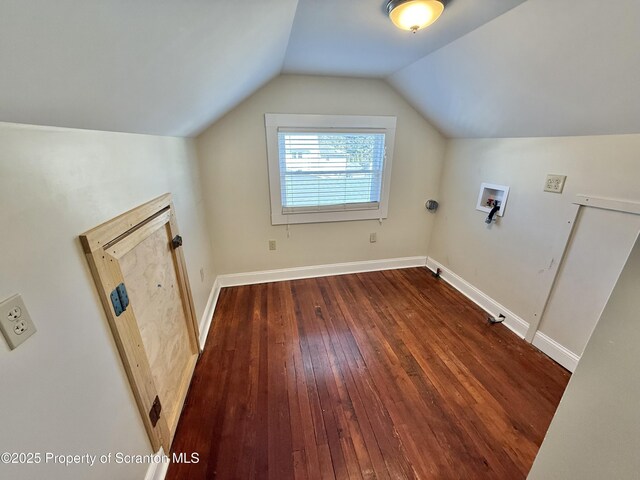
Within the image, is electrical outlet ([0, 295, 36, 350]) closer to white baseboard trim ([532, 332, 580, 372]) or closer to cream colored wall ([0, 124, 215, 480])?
cream colored wall ([0, 124, 215, 480])

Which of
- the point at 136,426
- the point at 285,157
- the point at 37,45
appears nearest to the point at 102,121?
the point at 37,45

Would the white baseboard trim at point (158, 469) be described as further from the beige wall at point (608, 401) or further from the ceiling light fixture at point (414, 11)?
the ceiling light fixture at point (414, 11)

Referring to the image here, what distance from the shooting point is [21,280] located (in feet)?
2.05

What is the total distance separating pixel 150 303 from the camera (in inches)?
50.5

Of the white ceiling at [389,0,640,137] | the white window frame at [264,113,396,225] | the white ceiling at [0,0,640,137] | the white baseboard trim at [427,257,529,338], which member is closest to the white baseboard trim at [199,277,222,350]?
the white window frame at [264,113,396,225]

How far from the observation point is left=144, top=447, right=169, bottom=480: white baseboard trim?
1.16 metres

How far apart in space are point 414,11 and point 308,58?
965 mm

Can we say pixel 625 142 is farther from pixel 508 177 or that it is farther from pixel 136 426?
pixel 136 426

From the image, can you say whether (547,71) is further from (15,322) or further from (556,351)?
(15,322)

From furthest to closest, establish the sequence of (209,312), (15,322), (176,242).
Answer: (209,312) → (176,242) → (15,322)

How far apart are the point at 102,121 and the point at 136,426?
122cm

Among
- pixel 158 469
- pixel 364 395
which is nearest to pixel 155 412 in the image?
pixel 158 469

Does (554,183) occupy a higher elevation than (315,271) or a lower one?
higher

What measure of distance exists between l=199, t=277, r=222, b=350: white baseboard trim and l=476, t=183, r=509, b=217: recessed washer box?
274 cm
